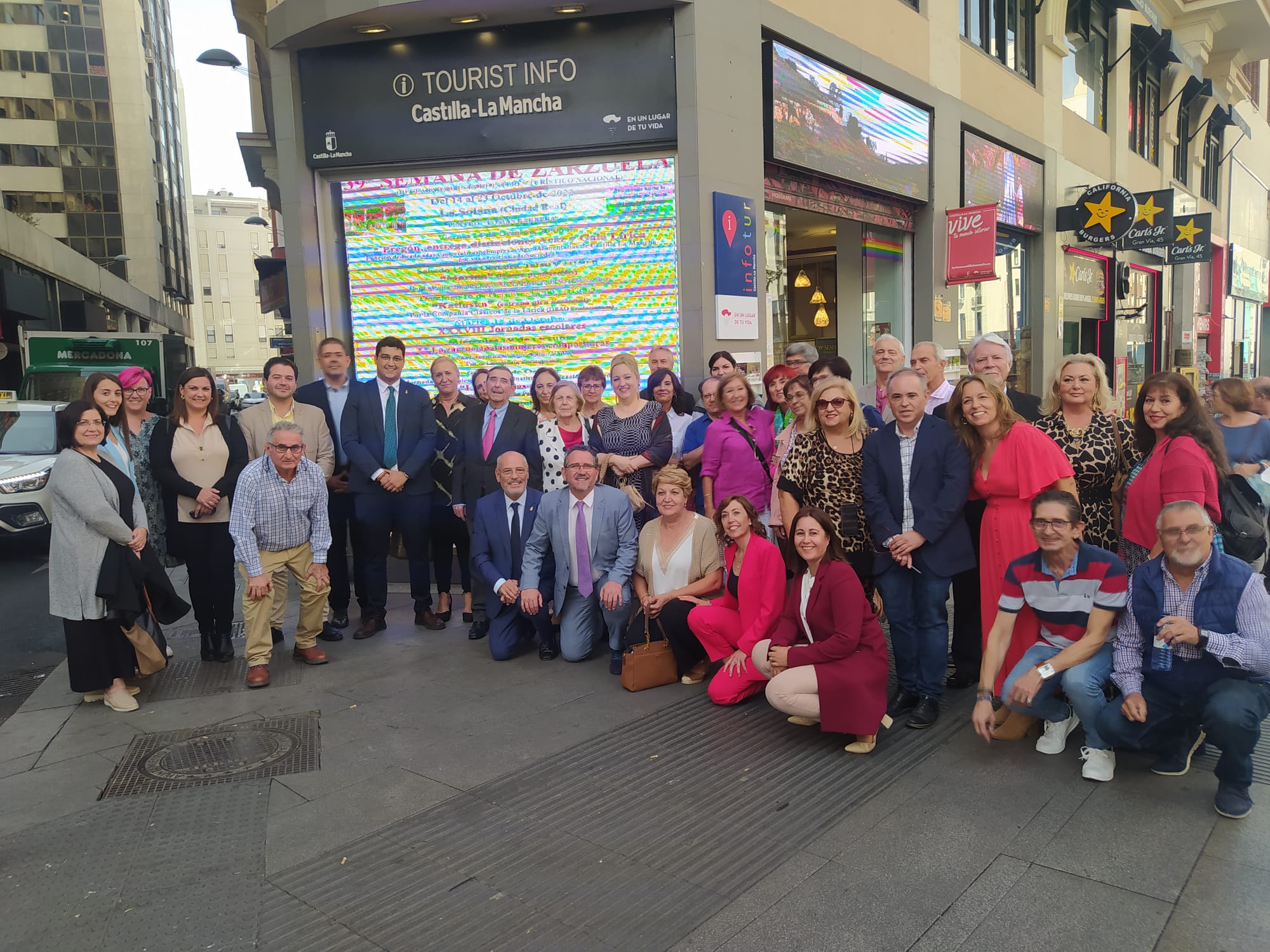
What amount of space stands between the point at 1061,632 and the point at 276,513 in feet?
16.0

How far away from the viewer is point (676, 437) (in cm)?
702

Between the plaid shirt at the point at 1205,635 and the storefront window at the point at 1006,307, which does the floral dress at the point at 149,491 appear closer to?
the plaid shirt at the point at 1205,635

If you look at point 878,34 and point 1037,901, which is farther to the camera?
point 878,34

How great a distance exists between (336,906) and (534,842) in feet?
2.64

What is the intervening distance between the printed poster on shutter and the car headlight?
12.7m

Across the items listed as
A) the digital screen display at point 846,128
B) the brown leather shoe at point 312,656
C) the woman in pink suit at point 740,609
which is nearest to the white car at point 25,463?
the brown leather shoe at point 312,656

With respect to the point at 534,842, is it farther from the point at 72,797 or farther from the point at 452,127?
the point at 452,127

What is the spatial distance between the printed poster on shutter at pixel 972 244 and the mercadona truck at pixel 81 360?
13.9m

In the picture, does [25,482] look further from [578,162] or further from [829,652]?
[829,652]

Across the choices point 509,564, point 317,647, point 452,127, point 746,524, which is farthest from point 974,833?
point 452,127

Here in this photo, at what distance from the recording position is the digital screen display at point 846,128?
390 inches

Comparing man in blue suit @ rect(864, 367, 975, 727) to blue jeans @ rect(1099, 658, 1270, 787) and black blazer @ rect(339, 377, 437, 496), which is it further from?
black blazer @ rect(339, 377, 437, 496)

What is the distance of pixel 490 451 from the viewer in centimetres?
688

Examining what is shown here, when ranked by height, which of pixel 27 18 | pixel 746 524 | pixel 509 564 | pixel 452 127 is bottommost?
pixel 509 564
